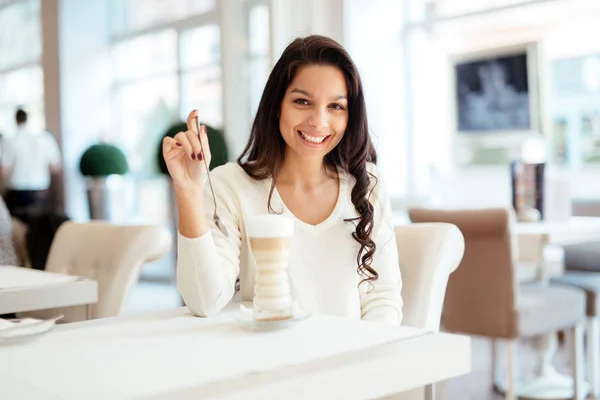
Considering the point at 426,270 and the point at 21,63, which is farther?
the point at 21,63

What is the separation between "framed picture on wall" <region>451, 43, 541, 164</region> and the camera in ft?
19.3

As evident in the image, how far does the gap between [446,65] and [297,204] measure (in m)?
5.13

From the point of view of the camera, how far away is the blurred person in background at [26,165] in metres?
7.43

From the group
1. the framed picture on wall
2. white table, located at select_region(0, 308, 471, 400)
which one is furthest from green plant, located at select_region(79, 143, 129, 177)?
white table, located at select_region(0, 308, 471, 400)

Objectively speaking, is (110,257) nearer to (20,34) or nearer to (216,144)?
(216,144)

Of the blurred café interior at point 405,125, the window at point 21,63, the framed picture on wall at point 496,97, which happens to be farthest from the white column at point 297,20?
the window at point 21,63

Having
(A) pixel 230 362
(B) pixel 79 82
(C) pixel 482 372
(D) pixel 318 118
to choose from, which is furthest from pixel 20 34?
(A) pixel 230 362

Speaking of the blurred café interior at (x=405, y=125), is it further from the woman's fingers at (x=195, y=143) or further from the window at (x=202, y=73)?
the woman's fingers at (x=195, y=143)

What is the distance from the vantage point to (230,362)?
A: 0.91 meters

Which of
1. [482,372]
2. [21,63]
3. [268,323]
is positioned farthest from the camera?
[21,63]

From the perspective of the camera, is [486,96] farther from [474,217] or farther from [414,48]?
[474,217]

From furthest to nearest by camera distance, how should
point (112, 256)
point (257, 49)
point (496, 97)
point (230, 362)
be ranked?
point (496, 97) < point (257, 49) < point (112, 256) < point (230, 362)

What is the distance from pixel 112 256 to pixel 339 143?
775mm

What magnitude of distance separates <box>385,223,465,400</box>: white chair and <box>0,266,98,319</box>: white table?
69cm
